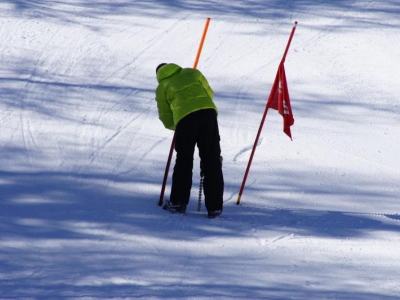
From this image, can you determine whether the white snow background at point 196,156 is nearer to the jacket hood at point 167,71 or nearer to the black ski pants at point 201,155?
the black ski pants at point 201,155

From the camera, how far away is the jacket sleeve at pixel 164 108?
7871mm

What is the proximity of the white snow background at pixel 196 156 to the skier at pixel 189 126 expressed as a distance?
25 cm

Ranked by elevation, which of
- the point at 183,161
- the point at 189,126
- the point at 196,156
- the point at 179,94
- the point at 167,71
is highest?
the point at 167,71

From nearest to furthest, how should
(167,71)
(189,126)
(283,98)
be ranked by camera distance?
(189,126)
(167,71)
(283,98)

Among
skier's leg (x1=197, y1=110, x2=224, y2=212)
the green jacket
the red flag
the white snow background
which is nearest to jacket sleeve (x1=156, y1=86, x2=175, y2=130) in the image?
the green jacket

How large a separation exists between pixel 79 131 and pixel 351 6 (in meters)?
5.83

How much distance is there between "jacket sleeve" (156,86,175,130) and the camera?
7871 mm

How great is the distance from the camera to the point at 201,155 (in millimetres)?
7926

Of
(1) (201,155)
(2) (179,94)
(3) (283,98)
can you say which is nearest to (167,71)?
(2) (179,94)

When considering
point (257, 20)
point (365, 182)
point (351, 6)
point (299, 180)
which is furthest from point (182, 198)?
point (351, 6)

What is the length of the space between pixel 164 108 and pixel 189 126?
0.33 metres

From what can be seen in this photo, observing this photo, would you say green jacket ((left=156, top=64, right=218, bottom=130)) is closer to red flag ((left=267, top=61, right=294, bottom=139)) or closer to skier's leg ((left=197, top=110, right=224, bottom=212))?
skier's leg ((left=197, top=110, right=224, bottom=212))

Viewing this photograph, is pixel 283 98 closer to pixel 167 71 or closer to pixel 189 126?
pixel 189 126

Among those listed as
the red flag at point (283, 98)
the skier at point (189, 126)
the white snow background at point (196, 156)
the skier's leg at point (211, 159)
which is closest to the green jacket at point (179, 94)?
the skier at point (189, 126)
